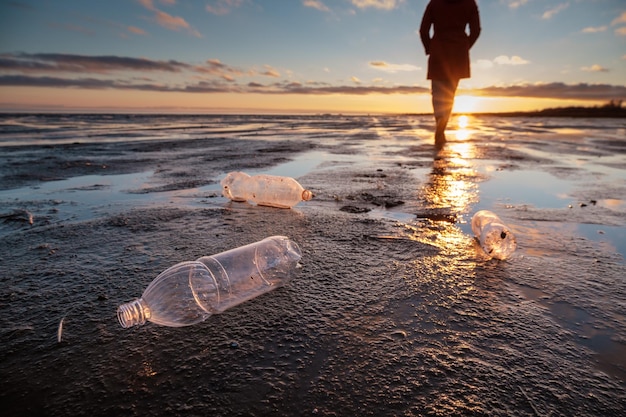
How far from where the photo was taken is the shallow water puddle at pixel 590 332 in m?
1.07

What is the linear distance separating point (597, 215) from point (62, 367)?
137 inches

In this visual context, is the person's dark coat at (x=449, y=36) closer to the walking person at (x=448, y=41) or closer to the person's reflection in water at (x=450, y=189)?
the walking person at (x=448, y=41)

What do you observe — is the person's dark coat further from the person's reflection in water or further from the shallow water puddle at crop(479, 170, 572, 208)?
the shallow water puddle at crop(479, 170, 572, 208)

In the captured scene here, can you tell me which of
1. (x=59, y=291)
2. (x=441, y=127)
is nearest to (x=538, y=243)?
(x=59, y=291)

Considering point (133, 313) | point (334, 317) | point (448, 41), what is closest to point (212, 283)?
point (133, 313)

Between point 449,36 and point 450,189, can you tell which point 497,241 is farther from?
point 449,36

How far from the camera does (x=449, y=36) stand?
6824mm

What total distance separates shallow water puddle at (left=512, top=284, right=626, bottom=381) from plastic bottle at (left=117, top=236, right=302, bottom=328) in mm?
1109

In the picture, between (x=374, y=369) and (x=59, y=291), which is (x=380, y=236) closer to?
(x=374, y=369)

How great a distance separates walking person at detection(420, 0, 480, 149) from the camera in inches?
264

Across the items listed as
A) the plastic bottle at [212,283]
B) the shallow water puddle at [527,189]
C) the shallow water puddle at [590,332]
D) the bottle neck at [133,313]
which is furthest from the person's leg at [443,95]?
the bottle neck at [133,313]

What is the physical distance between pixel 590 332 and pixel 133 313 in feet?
5.27

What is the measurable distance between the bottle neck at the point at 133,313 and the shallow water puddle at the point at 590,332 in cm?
149

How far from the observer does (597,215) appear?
9.07 ft
